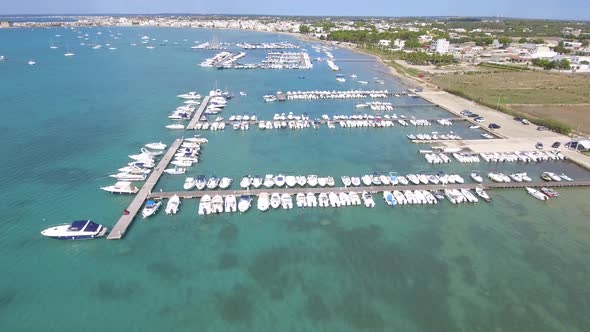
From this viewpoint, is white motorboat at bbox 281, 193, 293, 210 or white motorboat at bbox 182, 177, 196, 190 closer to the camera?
white motorboat at bbox 281, 193, 293, 210

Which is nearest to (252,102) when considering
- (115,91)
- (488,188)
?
(115,91)

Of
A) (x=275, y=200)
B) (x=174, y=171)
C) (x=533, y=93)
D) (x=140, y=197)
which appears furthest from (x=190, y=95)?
(x=533, y=93)

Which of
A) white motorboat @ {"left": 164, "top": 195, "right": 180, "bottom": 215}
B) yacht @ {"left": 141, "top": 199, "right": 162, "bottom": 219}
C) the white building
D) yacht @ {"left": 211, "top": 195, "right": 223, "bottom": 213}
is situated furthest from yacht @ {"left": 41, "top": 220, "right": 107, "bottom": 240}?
the white building

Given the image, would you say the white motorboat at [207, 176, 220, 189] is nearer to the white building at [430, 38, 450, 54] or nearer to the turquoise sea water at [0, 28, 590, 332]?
the turquoise sea water at [0, 28, 590, 332]

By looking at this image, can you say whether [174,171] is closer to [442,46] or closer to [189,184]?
[189,184]

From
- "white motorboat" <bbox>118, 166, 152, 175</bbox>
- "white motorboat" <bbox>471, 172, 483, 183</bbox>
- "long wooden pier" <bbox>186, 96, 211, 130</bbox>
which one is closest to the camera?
"white motorboat" <bbox>118, 166, 152, 175</bbox>

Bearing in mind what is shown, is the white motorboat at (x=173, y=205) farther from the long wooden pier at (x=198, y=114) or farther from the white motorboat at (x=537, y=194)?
the white motorboat at (x=537, y=194)
